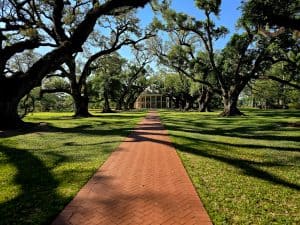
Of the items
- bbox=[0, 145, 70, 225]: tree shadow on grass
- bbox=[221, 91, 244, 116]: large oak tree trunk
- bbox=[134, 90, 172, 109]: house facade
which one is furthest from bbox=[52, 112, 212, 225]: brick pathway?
bbox=[134, 90, 172, 109]: house facade

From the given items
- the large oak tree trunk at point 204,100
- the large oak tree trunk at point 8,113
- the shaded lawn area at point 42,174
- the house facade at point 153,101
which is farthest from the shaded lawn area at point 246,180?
the house facade at point 153,101

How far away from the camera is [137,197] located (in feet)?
16.8

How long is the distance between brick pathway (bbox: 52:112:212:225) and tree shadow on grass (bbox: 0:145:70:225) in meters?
0.24

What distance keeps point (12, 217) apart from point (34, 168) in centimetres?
312

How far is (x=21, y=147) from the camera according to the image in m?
10.5

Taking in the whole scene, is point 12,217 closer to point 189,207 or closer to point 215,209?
point 189,207

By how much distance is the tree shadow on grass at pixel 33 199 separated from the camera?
13.9 ft

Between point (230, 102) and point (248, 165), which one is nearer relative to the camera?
point (248, 165)

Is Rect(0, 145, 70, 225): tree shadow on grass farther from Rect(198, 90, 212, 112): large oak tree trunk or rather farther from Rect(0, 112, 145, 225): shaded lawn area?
Rect(198, 90, 212, 112): large oak tree trunk

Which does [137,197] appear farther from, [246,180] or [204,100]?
[204,100]

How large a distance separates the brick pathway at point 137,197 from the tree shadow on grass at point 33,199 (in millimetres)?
243

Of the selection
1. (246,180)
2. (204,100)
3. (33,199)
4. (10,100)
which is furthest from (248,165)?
(204,100)

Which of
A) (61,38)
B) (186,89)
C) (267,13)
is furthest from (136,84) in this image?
(267,13)

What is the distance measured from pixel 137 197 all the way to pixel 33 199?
5.62 ft
